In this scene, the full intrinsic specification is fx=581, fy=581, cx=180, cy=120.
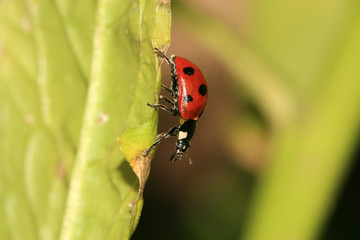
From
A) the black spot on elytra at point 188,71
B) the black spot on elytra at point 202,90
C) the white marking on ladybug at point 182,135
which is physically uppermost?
the black spot on elytra at point 188,71

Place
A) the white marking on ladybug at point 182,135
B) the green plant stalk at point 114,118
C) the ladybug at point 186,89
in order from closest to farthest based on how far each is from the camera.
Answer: the green plant stalk at point 114,118 → the ladybug at point 186,89 → the white marking on ladybug at point 182,135

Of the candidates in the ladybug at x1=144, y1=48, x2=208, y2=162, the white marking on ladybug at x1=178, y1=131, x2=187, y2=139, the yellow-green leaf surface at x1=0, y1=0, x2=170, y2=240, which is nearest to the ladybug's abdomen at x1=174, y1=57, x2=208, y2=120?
the ladybug at x1=144, y1=48, x2=208, y2=162

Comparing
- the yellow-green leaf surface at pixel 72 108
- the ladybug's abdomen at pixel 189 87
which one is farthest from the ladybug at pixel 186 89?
the yellow-green leaf surface at pixel 72 108

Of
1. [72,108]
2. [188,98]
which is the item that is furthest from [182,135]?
[72,108]

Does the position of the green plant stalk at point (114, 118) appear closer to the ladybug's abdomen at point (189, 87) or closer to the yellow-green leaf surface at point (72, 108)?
the yellow-green leaf surface at point (72, 108)

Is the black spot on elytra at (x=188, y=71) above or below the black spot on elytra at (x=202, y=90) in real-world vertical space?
above

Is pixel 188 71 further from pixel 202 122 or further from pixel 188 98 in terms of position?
pixel 202 122
